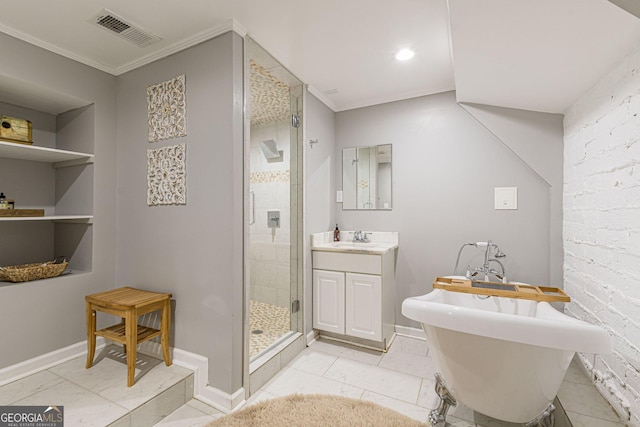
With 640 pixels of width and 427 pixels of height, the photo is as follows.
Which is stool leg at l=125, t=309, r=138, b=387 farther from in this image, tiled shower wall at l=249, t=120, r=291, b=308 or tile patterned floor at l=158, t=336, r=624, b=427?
tiled shower wall at l=249, t=120, r=291, b=308

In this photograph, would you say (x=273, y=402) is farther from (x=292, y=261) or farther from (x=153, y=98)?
(x=153, y=98)

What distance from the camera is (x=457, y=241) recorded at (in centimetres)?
262

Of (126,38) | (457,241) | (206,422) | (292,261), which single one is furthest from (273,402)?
(126,38)

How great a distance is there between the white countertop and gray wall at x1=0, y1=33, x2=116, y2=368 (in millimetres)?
1786

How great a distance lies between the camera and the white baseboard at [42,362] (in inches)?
70.7

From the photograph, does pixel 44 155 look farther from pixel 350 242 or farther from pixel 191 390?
pixel 350 242

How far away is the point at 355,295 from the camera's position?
254 centimetres

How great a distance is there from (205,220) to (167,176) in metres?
0.49

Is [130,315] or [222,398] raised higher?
[130,315]

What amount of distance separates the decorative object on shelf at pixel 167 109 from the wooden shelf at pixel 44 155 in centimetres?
60

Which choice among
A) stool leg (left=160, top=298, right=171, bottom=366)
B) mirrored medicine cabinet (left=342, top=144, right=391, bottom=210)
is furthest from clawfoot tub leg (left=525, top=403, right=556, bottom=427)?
stool leg (left=160, top=298, right=171, bottom=366)

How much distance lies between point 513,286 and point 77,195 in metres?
3.46

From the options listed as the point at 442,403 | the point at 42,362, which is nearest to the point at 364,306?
the point at 442,403

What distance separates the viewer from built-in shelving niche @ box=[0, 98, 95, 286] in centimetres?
217
